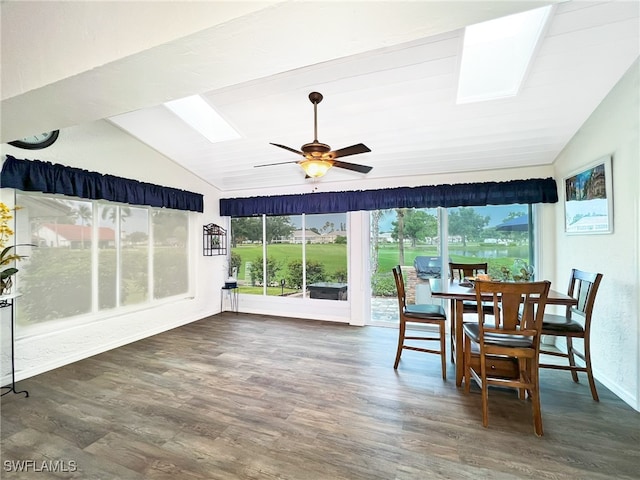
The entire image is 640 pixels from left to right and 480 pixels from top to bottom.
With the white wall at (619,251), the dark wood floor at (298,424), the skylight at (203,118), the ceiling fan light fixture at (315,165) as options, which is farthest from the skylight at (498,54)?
the dark wood floor at (298,424)

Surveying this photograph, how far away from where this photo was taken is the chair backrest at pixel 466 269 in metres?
3.61

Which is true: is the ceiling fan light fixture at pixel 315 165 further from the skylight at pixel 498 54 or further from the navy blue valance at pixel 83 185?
the navy blue valance at pixel 83 185

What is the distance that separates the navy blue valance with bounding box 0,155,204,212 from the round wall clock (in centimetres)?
17

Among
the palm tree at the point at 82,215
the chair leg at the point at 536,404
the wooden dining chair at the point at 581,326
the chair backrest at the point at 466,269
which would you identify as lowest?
the chair leg at the point at 536,404

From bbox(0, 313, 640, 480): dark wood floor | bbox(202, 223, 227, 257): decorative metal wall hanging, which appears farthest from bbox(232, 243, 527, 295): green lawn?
bbox(0, 313, 640, 480): dark wood floor

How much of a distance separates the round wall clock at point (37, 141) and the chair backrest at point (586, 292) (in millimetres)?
5200

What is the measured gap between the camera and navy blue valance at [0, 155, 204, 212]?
9.04 ft

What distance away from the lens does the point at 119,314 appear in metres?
3.82

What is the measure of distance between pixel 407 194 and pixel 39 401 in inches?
180

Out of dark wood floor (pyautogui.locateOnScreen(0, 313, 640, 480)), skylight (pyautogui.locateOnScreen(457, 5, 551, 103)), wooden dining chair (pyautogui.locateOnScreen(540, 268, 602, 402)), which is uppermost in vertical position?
skylight (pyautogui.locateOnScreen(457, 5, 551, 103))

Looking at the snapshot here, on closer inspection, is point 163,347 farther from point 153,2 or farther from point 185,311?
point 153,2

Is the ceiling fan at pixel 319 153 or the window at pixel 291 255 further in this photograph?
the window at pixel 291 255

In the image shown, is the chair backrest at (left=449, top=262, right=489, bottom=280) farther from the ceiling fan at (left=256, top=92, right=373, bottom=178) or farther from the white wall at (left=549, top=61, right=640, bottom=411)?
the ceiling fan at (left=256, top=92, right=373, bottom=178)

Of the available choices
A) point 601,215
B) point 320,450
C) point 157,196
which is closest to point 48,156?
point 157,196
